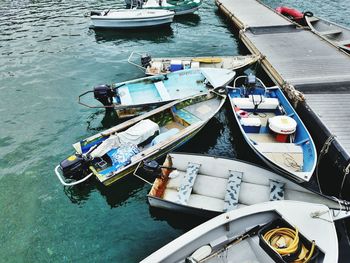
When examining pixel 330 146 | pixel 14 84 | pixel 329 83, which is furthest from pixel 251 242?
pixel 14 84

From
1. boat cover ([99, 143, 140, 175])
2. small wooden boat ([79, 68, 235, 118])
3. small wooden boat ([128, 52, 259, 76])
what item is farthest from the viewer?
small wooden boat ([128, 52, 259, 76])

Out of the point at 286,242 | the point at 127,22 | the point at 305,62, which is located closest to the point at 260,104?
the point at 305,62

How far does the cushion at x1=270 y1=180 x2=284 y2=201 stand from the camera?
966 cm

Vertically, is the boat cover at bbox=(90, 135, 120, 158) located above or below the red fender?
below

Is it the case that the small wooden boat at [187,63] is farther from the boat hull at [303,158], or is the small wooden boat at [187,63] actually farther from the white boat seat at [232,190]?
the white boat seat at [232,190]

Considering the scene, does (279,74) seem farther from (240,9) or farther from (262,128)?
(240,9)

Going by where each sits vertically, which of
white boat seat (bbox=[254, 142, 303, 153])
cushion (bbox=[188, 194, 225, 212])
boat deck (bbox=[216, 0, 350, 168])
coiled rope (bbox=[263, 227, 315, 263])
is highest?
boat deck (bbox=[216, 0, 350, 168])

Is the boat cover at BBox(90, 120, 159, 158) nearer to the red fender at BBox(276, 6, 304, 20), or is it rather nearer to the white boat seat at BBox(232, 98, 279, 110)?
the white boat seat at BBox(232, 98, 279, 110)

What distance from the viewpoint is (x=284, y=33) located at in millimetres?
20734

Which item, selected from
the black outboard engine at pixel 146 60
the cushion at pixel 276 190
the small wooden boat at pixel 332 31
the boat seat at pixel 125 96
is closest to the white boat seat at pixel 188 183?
the cushion at pixel 276 190

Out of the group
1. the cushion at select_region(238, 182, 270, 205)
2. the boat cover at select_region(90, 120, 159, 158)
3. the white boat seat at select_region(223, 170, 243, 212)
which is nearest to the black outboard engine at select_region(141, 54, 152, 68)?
the boat cover at select_region(90, 120, 159, 158)

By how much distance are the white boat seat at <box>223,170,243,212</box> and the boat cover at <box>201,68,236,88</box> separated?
5.50m

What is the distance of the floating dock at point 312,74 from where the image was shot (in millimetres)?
11062

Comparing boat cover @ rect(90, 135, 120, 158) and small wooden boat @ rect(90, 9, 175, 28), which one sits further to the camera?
small wooden boat @ rect(90, 9, 175, 28)
